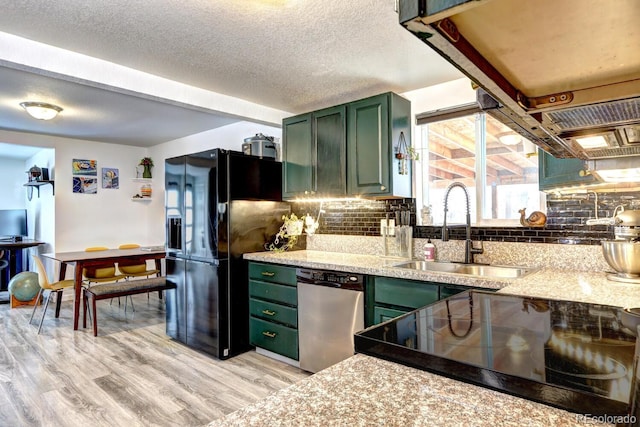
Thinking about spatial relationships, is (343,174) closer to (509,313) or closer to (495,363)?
(509,313)

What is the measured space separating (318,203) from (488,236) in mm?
1634

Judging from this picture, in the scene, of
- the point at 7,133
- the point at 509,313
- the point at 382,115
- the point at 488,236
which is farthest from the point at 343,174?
the point at 7,133

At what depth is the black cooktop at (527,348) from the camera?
673 mm

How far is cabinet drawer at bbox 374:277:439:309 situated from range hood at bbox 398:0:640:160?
4.54ft

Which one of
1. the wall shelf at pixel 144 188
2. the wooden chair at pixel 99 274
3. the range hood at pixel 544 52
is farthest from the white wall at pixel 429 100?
the wall shelf at pixel 144 188

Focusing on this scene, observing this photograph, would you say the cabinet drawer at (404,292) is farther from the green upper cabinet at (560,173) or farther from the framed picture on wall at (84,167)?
the framed picture on wall at (84,167)

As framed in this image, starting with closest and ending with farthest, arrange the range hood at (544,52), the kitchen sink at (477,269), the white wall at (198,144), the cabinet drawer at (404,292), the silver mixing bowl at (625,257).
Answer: the range hood at (544,52)
the silver mixing bowl at (625,257)
the cabinet drawer at (404,292)
the kitchen sink at (477,269)
the white wall at (198,144)

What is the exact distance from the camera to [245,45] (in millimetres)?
2332

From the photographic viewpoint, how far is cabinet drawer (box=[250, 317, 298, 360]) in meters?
2.98

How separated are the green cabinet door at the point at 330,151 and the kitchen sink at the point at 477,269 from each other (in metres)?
0.85

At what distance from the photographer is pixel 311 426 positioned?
60 centimetres

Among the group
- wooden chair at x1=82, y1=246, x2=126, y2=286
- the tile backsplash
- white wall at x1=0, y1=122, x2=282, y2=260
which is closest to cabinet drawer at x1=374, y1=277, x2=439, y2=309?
the tile backsplash

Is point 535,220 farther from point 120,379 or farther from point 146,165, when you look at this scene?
point 146,165

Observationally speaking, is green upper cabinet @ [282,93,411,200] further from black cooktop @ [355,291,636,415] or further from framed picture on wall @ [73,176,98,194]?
framed picture on wall @ [73,176,98,194]
